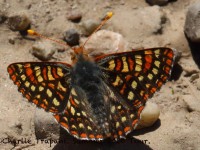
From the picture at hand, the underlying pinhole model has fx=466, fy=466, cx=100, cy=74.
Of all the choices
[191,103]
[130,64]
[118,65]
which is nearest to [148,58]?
[130,64]

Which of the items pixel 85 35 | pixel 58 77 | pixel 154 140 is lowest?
pixel 154 140

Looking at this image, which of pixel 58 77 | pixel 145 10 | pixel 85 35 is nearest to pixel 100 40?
pixel 85 35

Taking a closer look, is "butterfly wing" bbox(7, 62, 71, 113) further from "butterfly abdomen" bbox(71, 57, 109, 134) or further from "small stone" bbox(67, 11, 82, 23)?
"small stone" bbox(67, 11, 82, 23)

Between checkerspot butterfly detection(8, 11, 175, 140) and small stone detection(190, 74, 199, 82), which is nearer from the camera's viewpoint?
checkerspot butterfly detection(8, 11, 175, 140)

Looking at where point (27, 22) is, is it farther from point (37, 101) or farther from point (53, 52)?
point (37, 101)

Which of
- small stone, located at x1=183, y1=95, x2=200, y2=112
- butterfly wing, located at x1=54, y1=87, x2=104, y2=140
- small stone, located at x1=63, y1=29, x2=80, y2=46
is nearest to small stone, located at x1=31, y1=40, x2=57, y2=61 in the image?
small stone, located at x1=63, y1=29, x2=80, y2=46

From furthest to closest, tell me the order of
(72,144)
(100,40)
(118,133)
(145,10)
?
1. (145,10)
2. (100,40)
3. (72,144)
4. (118,133)
